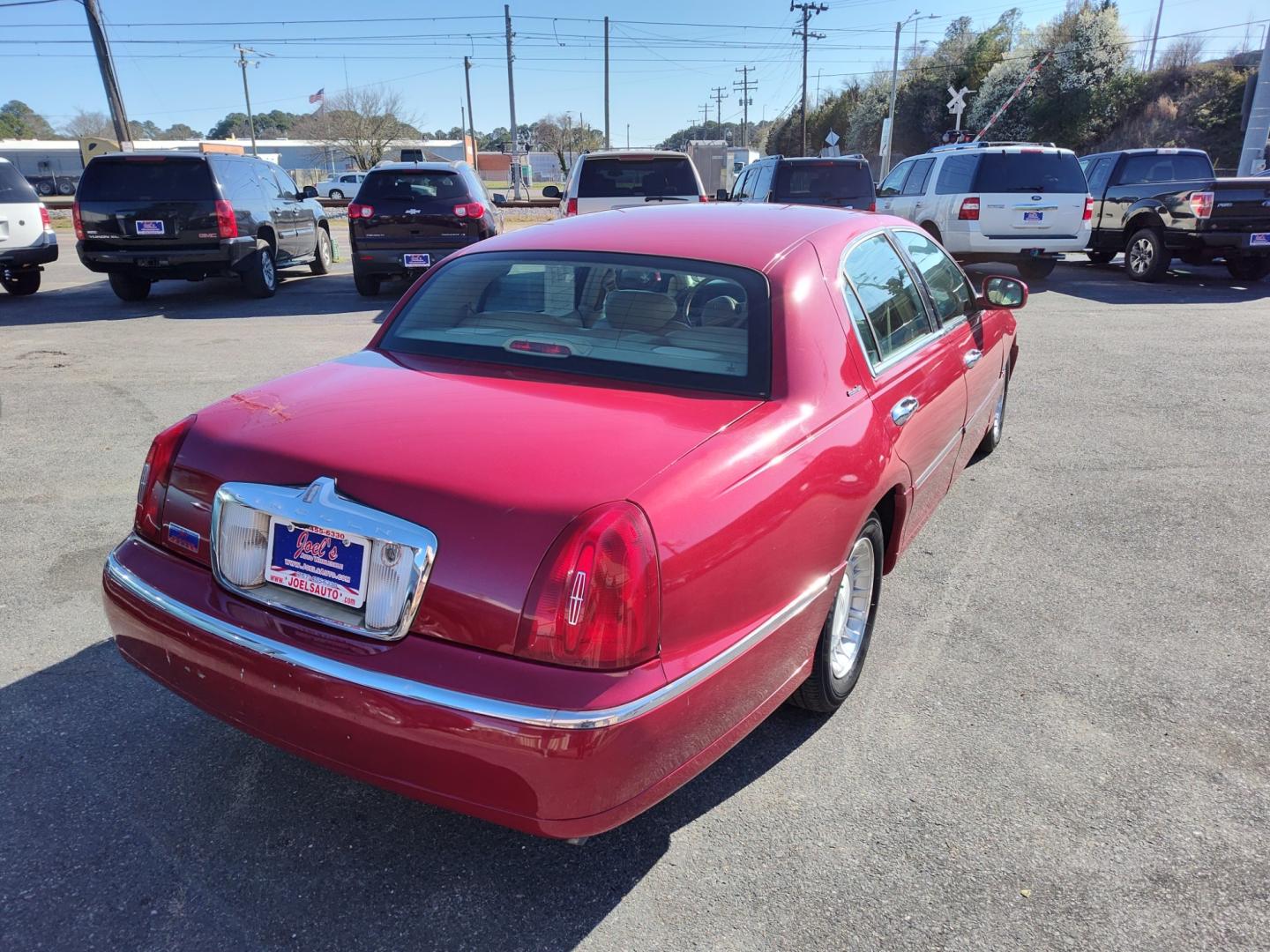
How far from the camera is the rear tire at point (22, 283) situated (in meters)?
12.5

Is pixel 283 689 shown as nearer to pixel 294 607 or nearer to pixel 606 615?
pixel 294 607

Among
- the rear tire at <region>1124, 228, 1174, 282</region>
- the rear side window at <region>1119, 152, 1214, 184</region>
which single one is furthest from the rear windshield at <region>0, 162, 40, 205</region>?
the rear side window at <region>1119, 152, 1214, 184</region>

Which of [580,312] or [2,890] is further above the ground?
[580,312]

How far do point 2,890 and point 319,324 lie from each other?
28.3 ft

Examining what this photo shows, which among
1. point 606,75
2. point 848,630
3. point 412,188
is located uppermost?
point 606,75

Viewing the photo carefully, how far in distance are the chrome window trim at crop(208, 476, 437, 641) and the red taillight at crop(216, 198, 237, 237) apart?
999cm

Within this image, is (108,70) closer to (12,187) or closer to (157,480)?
(12,187)

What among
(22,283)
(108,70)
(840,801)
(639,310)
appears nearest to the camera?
(840,801)

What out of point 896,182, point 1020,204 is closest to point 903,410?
point 1020,204

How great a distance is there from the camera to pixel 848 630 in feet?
10.1

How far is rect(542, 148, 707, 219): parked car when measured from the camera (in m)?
10.8

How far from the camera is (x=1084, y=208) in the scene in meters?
12.3

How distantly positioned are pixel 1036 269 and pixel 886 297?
12.1 metres

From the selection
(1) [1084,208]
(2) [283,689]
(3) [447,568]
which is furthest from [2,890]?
(1) [1084,208]
